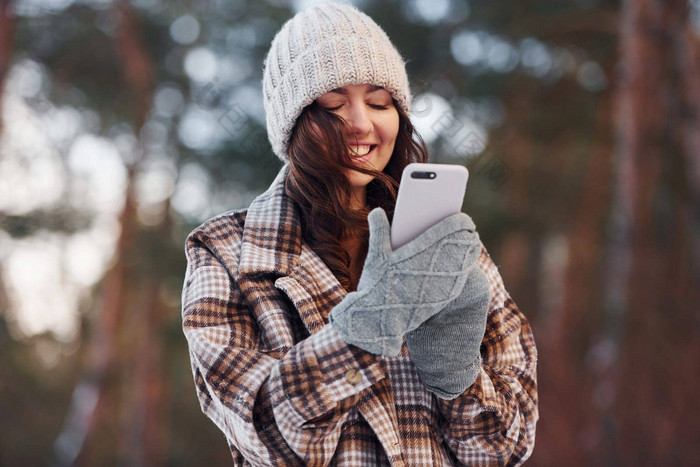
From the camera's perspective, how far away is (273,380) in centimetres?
129

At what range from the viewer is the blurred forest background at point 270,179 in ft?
17.9

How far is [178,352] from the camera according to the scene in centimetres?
1145

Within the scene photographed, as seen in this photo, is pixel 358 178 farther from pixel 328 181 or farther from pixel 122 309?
pixel 122 309

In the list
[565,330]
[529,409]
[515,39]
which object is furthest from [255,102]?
[565,330]

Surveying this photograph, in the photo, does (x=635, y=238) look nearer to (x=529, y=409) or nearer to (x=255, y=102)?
(x=255, y=102)

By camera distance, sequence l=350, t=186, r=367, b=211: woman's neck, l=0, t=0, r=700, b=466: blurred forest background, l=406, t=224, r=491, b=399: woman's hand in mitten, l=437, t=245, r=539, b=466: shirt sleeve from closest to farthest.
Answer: l=406, t=224, r=491, b=399: woman's hand in mitten → l=437, t=245, r=539, b=466: shirt sleeve → l=350, t=186, r=367, b=211: woman's neck → l=0, t=0, r=700, b=466: blurred forest background

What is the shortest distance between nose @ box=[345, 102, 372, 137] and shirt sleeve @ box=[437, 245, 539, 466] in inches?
18.2

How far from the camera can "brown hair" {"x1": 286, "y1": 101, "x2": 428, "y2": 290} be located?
1.53 m

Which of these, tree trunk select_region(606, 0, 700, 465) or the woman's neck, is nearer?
the woman's neck

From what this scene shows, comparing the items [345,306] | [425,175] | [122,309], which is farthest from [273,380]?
[122,309]

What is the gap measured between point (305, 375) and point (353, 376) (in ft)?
0.30

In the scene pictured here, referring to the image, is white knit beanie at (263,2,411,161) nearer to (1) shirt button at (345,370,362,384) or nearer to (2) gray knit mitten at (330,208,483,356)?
(2) gray knit mitten at (330,208,483,356)

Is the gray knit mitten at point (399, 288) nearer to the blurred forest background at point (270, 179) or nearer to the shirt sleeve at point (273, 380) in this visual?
the shirt sleeve at point (273, 380)

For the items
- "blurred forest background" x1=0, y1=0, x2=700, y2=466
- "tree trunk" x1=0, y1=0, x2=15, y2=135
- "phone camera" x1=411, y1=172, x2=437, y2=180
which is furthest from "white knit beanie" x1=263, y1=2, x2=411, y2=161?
"tree trunk" x1=0, y1=0, x2=15, y2=135
